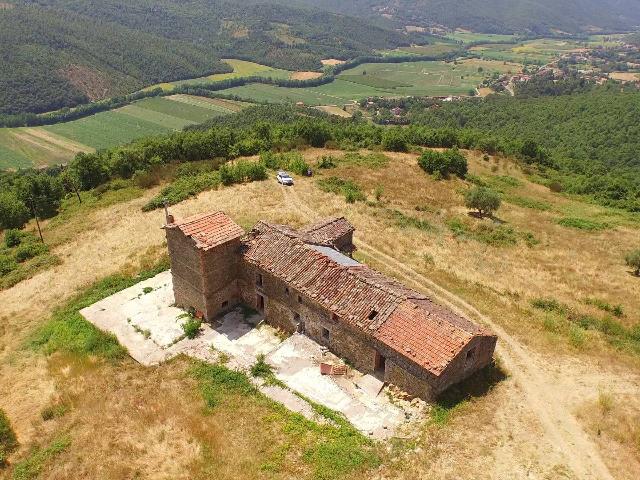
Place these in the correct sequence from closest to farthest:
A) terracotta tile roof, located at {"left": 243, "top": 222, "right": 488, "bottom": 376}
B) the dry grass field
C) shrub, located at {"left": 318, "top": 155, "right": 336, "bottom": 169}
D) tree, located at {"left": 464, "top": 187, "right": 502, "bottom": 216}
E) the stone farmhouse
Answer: the dry grass field → terracotta tile roof, located at {"left": 243, "top": 222, "right": 488, "bottom": 376} → the stone farmhouse → tree, located at {"left": 464, "top": 187, "right": 502, "bottom": 216} → shrub, located at {"left": 318, "top": 155, "right": 336, "bottom": 169}

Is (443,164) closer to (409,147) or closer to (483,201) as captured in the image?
(409,147)

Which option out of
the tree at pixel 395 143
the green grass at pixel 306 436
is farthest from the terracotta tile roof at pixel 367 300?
the tree at pixel 395 143

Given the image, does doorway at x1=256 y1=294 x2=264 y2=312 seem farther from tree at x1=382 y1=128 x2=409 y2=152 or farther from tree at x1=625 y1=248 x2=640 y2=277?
tree at x1=382 y1=128 x2=409 y2=152

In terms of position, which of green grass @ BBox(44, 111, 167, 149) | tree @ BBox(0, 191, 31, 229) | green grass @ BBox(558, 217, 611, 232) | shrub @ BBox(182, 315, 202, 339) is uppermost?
shrub @ BBox(182, 315, 202, 339)

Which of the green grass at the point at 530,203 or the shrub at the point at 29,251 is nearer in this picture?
the shrub at the point at 29,251

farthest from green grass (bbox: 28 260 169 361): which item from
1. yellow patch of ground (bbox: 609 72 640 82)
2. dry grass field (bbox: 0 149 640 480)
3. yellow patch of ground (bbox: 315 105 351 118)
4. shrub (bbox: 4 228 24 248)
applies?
yellow patch of ground (bbox: 609 72 640 82)

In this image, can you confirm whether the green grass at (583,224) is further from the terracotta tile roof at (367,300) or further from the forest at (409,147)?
the terracotta tile roof at (367,300)

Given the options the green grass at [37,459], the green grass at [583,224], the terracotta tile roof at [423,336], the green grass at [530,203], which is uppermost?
the terracotta tile roof at [423,336]
